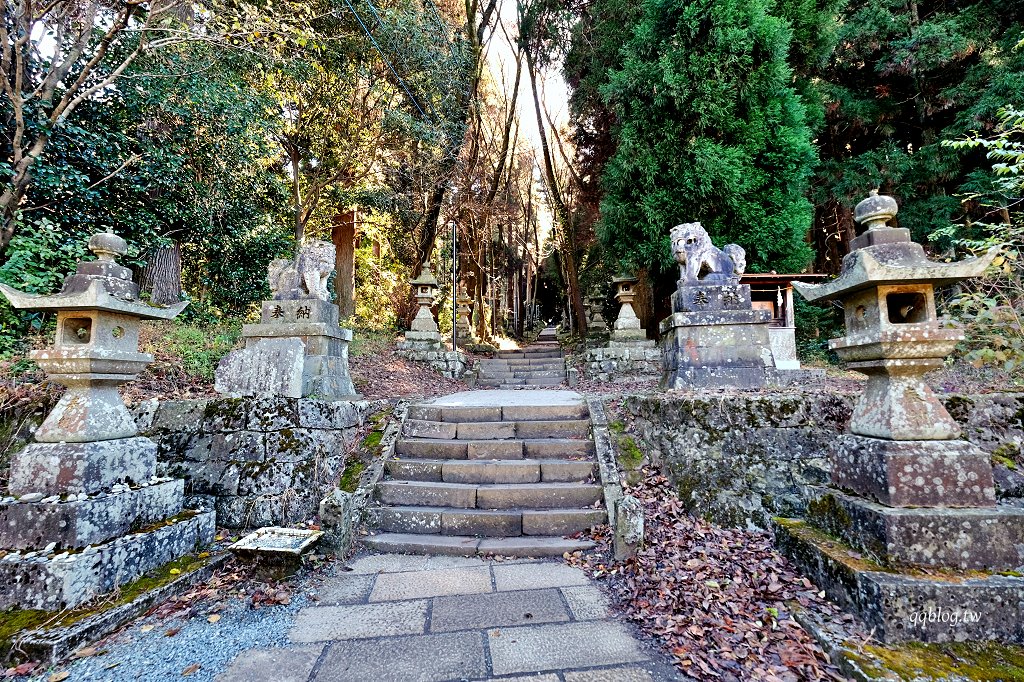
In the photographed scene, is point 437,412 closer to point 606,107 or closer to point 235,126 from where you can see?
point 235,126

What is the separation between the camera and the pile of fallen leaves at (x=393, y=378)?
7.04 m

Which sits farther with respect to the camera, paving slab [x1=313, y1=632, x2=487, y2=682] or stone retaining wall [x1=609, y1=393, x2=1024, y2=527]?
stone retaining wall [x1=609, y1=393, x2=1024, y2=527]

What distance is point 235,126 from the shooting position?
23.6ft

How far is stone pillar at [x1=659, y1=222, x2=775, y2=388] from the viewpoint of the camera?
513 centimetres

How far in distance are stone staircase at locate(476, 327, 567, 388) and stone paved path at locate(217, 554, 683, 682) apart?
645 cm

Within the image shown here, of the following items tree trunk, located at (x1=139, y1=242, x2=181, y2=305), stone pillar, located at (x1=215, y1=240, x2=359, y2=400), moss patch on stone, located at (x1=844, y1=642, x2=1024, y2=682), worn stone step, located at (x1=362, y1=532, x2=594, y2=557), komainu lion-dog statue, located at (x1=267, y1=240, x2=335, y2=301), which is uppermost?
tree trunk, located at (x1=139, y1=242, x2=181, y2=305)

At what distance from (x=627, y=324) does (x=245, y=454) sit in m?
7.52

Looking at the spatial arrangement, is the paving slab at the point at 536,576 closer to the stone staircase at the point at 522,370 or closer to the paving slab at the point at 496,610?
the paving slab at the point at 496,610

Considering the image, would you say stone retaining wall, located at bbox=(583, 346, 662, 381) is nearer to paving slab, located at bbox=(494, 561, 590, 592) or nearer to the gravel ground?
paving slab, located at bbox=(494, 561, 590, 592)

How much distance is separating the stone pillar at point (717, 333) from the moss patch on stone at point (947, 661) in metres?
3.38

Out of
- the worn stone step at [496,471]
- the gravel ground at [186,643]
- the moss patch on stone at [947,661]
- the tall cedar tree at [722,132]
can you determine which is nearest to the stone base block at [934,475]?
the moss patch on stone at [947,661]

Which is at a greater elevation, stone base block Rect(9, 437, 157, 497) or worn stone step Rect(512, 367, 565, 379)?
worn stone step Rect(512, 367, 565, 379)

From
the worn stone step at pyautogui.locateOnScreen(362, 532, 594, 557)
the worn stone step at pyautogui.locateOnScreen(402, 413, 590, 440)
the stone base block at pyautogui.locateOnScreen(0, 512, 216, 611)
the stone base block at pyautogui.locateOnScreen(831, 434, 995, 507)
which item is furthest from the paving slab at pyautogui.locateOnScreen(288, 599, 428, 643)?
the stone base block at pyautogui.locateOnScreen(831, 434, 995, 507)

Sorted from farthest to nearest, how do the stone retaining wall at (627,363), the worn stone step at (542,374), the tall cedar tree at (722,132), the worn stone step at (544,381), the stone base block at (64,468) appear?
1. the worn stone step at (542,374)
2. the worn stone step at (544,381)
3. the stone retaining wall at (627,363)
4. the tall cedar tree at (722,132)
5. the stone base block at (64,468)
